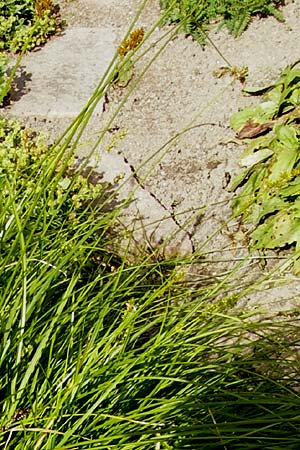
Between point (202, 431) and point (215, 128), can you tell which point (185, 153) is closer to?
point (215, 128)

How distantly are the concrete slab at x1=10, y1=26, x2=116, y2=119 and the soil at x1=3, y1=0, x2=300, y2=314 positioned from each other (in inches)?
4.2

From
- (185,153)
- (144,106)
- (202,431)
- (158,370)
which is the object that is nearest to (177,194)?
(185,153)

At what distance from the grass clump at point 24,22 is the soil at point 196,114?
208 mm

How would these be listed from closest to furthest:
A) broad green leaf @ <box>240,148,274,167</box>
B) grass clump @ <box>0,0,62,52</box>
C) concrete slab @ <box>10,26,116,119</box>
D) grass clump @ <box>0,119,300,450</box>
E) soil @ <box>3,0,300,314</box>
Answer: grass clump @ <box>0,119,300,450</box> < soil @ <box>3,0,300,314</box> < broad green leaf @ <box>240,148,274,167</box> < concrete slab @ <box>10,26,116,119</box> < grass clump @ <box>0,0,62,52</box>

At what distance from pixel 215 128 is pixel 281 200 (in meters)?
0.67

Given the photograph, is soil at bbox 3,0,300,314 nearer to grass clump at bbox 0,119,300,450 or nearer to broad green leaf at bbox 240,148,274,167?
broad green leaf at bbox 240,148,274,167

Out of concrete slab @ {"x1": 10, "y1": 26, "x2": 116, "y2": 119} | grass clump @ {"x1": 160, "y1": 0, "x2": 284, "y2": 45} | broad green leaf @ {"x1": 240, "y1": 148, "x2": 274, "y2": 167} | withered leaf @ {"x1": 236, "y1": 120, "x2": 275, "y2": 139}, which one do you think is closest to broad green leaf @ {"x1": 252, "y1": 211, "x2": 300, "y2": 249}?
broad green leaf @ {"x1": 240, "y1": 148, "x2": 274, "y2": 167}

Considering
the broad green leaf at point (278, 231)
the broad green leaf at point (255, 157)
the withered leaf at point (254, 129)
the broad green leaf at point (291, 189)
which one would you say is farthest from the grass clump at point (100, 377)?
the withered leaf at point (254, 129)

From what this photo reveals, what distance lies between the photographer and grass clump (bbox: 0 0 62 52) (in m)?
4.60

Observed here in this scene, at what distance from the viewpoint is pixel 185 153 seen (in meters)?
4.06

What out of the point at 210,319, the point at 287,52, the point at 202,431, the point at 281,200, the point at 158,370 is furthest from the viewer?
the point at 287,52

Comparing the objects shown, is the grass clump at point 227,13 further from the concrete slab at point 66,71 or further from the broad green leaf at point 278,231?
the broad green leaf at point 278,231

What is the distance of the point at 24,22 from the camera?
15.7ft

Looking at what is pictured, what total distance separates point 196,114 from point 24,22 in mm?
1194
